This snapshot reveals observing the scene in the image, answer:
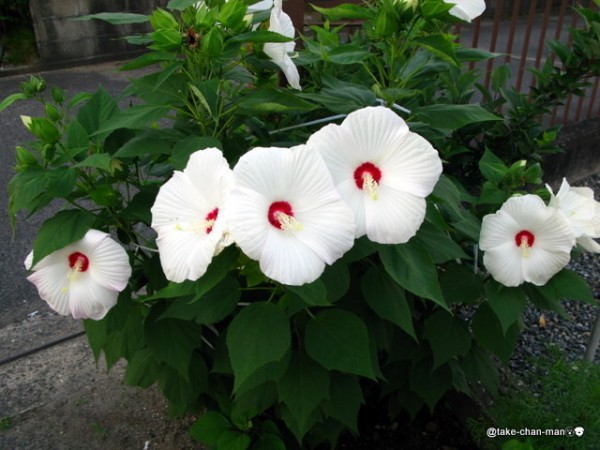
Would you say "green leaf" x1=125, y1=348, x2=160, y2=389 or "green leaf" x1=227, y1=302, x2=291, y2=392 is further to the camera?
"green leaf" x1=125, y1=348, x2=160, y2=389

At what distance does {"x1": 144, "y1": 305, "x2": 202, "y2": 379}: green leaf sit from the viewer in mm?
1664

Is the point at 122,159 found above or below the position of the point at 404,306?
above

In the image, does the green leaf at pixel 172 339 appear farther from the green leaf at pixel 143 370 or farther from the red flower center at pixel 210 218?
the red flower center at pixel 210 218

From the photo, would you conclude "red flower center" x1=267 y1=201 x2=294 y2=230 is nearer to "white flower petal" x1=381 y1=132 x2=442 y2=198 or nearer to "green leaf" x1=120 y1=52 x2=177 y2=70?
"white flower petal" x1=381 y1=132 x2=442 y2=198

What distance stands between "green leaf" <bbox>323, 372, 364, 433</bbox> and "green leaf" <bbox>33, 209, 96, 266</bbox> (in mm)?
800

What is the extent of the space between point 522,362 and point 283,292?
5.01 feet

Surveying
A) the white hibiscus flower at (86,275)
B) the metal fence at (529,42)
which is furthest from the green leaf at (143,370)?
the metal fence at (529,42)

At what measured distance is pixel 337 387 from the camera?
69.5 inches

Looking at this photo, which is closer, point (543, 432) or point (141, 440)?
point (543, 432)

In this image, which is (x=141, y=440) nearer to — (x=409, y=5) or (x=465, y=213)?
(x=465, y=213)

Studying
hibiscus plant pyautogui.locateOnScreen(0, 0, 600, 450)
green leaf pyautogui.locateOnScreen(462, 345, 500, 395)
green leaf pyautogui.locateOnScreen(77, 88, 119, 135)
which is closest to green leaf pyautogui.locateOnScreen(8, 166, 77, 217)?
hibiscus plant pyautogui.locateOnScreen(0, 0, 600, 450)

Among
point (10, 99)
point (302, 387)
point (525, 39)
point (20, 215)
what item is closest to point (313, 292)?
point (302, 387)

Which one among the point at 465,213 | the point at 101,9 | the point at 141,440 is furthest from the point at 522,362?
the point at 101,9

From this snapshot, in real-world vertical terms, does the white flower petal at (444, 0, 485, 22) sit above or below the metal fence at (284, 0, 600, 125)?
above
